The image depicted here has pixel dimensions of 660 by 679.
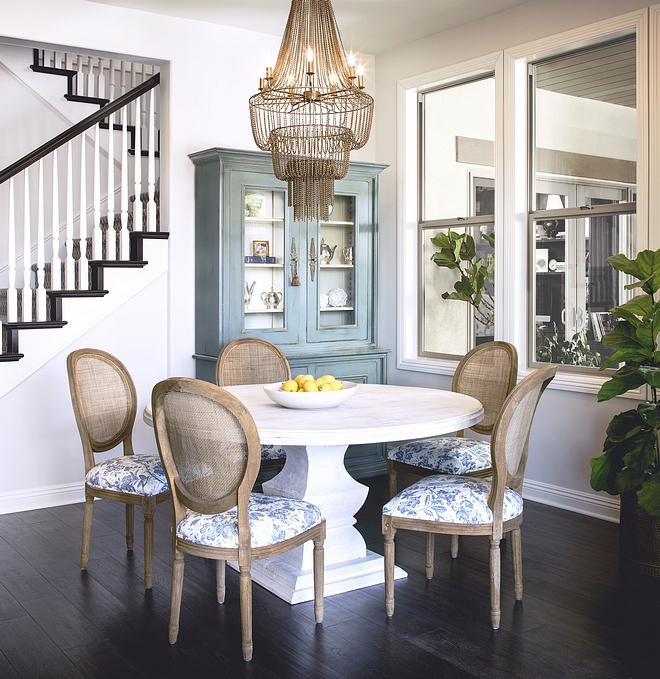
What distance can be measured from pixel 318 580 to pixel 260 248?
2.52 metres

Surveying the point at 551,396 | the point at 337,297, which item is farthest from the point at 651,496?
the point at 337,297

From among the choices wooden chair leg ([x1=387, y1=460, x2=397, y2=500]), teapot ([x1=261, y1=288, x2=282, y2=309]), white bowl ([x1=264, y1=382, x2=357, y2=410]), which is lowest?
wooden chair leg ([x1=387, y1=460, x2=397, y2=500])

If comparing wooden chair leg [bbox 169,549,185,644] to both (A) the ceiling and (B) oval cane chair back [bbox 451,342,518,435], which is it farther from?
(A) the ceiling

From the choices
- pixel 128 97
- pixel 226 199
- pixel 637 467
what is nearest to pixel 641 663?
pixel 637 467

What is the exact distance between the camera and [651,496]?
3.26 metres

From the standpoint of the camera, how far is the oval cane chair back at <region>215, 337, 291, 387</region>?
14.0ft

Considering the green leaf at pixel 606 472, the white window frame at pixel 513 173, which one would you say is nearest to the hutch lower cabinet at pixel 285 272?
the white window frame at pixel 513 173

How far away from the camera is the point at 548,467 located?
14.7 ft

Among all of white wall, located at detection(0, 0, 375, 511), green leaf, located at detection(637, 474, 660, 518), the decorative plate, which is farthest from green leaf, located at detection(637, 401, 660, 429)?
white wall, located at detection(0, 0, 375, 511)

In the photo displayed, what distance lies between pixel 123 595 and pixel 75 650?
48 cm

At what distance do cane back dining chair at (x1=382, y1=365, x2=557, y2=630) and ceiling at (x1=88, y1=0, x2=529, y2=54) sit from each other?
8.83ft

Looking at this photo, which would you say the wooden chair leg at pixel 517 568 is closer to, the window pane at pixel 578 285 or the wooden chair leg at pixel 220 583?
the wooden chair leg at pixel 220 583

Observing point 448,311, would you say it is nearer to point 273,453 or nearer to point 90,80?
point 273,453

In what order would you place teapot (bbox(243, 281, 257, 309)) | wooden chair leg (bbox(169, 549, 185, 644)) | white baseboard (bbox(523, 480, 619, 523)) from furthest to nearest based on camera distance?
teapot (bbox(243, 281, 257, 309)) → white baseboard (bbox(523, 480, 619, 523)) → wooden chair leg (bbox(169, 549, 185, 644))
